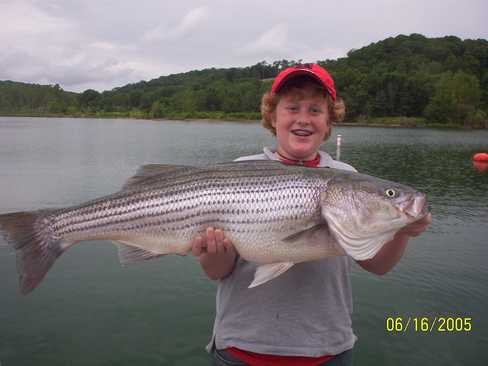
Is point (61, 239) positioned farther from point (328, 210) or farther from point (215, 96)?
point (215, 96)

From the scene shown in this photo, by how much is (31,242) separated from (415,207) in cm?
319

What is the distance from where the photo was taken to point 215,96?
151 meters

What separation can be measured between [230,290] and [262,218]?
0.63m

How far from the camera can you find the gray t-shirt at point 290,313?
2904mm

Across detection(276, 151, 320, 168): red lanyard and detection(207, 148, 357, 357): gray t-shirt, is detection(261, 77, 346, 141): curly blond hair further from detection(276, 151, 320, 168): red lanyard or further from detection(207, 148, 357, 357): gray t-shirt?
detection(207, 148, 357, 357): gray t-shirt

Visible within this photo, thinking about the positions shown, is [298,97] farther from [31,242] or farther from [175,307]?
[175,307]

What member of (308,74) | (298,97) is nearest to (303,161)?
(298,97)

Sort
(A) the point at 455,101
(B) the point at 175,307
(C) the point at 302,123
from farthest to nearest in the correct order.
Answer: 1. (A) the point at 455,101
2. (B) the point at 175,307
3. (C) the point at 302,123

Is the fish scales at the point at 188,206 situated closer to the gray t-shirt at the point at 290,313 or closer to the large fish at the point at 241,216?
the large fish at the point at 241,216

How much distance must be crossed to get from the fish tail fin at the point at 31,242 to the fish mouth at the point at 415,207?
9.55 ft

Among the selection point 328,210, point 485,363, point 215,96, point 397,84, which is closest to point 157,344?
point 328,210

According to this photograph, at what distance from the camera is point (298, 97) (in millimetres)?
3482

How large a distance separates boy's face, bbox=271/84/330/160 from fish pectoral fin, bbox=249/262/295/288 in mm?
1024

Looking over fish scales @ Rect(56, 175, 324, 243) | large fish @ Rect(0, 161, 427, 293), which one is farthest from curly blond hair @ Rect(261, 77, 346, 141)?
fish scales @ Rect(56, 175, 324, 243)
